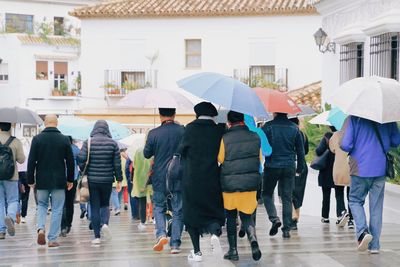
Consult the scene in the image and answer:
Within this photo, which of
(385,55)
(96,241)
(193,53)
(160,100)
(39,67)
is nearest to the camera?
(160,100)

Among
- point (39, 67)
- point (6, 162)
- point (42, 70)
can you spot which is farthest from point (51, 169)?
point (42, 70)

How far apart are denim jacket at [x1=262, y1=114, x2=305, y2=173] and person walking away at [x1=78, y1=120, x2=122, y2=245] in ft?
6.75

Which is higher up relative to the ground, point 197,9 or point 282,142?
point 197,9

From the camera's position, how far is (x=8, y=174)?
13492 millimetres

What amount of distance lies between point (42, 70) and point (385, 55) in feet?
113

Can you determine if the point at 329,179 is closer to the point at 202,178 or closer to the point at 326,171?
the point at 326,171

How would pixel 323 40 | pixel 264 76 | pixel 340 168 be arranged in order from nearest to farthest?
pixel 340 168
pixel 323 40
pixel 264 76

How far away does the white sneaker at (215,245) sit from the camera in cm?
1066

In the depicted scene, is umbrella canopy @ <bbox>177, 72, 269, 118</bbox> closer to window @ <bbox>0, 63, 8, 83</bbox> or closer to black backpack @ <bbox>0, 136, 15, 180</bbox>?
black backpack @ <bbox>0, 136, 15, 180</bbox>

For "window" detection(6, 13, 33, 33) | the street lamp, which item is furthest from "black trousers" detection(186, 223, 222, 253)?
"window" detection(6, 13, 33, 33)

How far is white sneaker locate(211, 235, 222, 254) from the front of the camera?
35.0 ft

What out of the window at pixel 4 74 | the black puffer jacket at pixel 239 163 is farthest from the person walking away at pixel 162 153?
the window at pixel 4 74

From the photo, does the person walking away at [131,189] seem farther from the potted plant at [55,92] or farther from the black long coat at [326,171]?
the potted plant at [55,92]

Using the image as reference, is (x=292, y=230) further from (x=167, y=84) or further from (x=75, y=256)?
(x=167, y=84)
